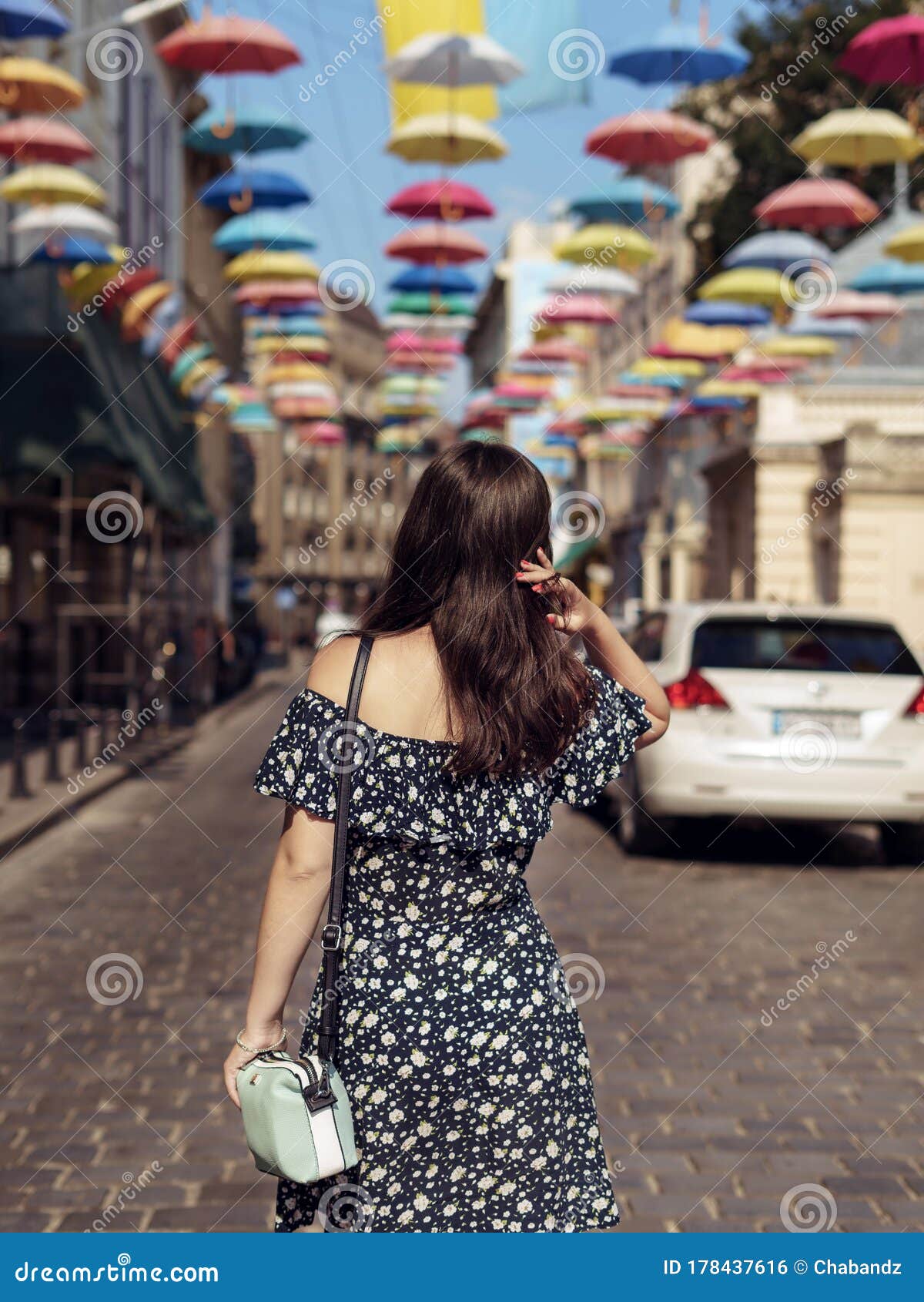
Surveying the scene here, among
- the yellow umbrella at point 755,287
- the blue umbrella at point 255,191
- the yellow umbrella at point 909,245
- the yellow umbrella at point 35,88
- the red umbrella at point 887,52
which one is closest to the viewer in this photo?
the red umbrella at point 887,52

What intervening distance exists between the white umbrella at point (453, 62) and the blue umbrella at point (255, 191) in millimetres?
4736

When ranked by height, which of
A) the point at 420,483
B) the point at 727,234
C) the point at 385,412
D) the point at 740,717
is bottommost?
the point at 740,717

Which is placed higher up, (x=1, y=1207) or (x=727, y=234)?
(x=727, y=234)

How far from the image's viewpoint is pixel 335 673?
2426 millimetres

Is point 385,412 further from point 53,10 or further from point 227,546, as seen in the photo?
point 53,10

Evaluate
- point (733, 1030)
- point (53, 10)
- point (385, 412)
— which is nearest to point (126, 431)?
point (53, 10)

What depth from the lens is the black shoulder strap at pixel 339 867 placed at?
239 cm

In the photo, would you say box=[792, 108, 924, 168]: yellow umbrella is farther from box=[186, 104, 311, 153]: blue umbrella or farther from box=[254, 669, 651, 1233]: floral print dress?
box=[254, 669, 651, 1233]: floral print dress

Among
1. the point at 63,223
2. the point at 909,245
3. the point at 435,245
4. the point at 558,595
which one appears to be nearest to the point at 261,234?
the point at 435,245

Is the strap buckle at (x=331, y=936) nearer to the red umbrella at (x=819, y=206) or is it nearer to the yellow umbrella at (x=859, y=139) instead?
the yellow umbrella at (x=859, y=139)

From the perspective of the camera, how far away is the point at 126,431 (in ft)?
69.9

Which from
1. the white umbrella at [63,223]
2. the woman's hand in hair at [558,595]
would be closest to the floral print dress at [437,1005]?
the woman's hand in hair at [558,595]

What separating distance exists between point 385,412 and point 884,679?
24.7 metres

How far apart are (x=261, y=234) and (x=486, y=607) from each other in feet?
58.4
